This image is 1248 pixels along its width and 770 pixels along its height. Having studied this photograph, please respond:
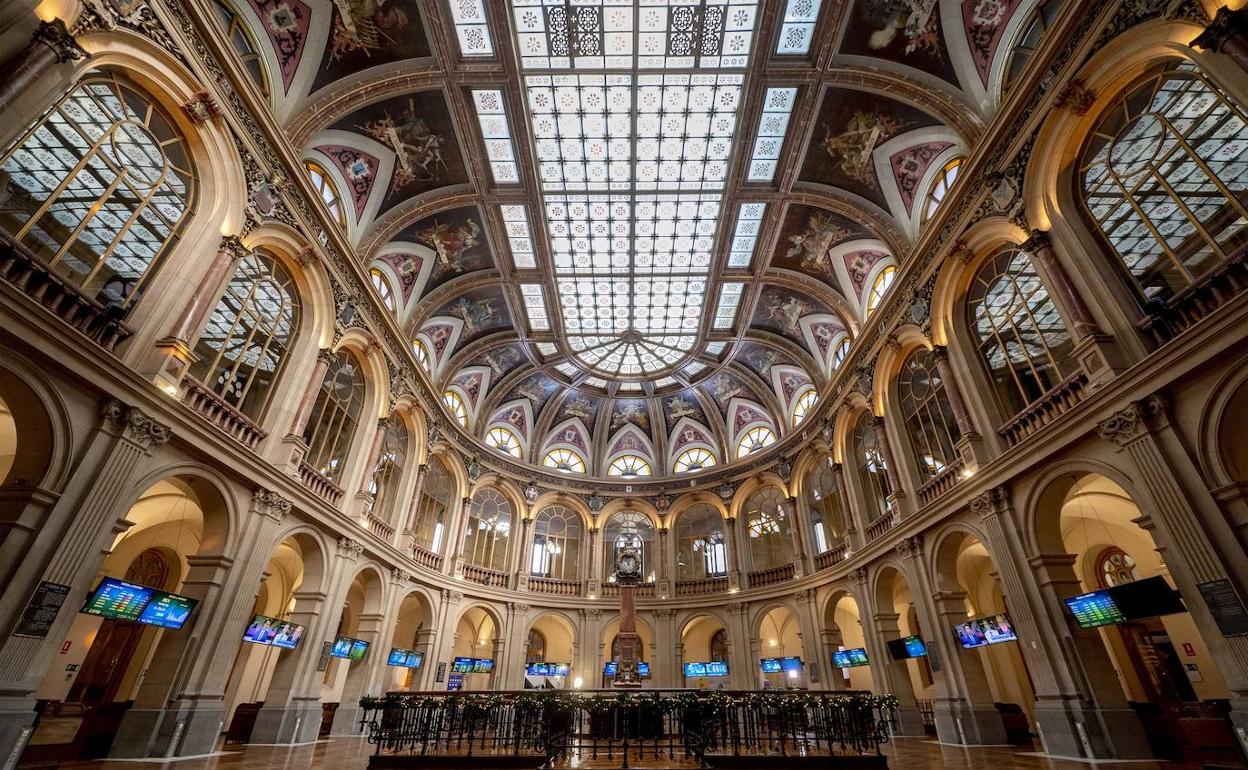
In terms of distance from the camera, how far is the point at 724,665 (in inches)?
906

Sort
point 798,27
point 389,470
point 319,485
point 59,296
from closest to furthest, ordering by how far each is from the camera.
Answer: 1. point 59,296
2. point 798,27
3. point 319,485
4. point 389,470

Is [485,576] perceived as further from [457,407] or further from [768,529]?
[768,529]

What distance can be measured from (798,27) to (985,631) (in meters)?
15.1

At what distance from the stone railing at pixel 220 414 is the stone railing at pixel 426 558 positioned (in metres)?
8.78

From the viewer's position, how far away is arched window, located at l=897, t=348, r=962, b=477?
14180 millimetres

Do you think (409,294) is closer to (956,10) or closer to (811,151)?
(811,151)

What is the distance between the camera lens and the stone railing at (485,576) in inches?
883

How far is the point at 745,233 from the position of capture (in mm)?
19172

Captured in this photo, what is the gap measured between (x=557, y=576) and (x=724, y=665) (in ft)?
27.8

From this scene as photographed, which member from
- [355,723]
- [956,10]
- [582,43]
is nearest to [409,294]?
[582,43]

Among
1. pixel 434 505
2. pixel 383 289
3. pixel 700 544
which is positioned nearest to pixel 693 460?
pixel 700 544

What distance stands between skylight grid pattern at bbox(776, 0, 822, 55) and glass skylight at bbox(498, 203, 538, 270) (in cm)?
918

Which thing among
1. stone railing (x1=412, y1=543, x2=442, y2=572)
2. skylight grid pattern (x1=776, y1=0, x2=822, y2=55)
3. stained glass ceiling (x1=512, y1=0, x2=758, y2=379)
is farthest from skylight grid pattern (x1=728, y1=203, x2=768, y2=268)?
stone railing (x1=412, y1=543, x2=442, y2=572)

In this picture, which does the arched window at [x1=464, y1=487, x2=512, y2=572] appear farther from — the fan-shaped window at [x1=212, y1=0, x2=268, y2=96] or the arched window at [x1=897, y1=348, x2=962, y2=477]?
the arched window at [x1=897, y1=348, x2=962, y2=477]
